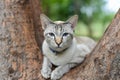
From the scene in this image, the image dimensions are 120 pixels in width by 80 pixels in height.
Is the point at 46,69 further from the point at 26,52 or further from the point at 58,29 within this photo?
the point at 58,29

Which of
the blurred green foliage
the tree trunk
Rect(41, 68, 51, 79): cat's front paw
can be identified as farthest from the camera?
the blurred green foliage

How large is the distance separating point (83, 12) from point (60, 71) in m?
8.59

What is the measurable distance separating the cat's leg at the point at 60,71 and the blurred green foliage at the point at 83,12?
6.45 metres

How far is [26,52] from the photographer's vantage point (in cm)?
358

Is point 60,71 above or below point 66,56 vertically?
below

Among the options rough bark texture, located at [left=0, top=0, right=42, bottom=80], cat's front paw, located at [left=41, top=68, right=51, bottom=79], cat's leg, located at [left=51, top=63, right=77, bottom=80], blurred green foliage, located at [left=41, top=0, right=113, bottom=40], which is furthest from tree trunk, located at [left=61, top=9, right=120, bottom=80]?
blurred green foliage, located at [left=41, top=0, right=113, bottom=40]

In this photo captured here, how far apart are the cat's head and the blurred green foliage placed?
6.44 meters

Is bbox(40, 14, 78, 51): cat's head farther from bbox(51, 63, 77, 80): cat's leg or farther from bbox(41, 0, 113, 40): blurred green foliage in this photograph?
bbox(41, 0, 113, 40): blurred green foliage

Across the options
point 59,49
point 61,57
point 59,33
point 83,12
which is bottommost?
point 83,12

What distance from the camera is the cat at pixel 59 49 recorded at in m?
3.38

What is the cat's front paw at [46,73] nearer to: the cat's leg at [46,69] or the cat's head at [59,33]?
the cat's leg at [46,69]

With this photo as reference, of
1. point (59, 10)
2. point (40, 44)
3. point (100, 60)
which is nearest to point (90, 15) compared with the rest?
point (59, 10)

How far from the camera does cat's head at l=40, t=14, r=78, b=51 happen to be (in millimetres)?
3340

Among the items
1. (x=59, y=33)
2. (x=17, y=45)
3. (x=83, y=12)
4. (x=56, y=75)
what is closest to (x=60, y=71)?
(x=56, y=75)
